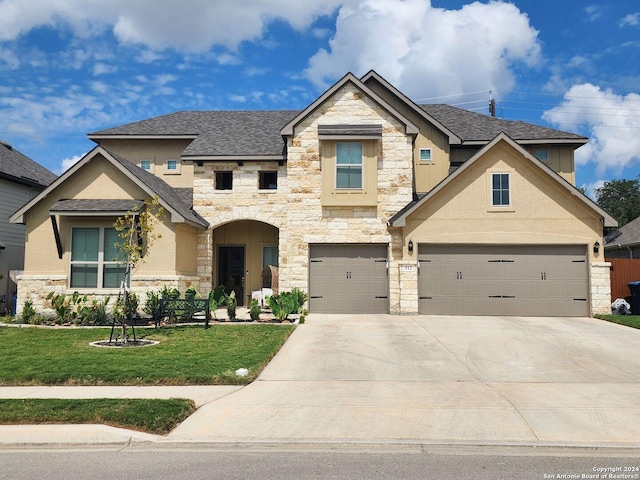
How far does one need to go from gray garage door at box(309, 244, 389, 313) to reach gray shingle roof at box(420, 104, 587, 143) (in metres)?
6.87

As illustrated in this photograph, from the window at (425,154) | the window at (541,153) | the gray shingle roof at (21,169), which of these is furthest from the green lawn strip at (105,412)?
the window at (541,153)

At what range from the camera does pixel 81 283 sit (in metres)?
17.7

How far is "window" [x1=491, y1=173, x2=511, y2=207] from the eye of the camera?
18.0 metres

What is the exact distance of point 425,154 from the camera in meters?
21.0

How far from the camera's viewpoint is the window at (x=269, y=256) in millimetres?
21281

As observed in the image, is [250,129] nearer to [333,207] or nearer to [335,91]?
[335,91]

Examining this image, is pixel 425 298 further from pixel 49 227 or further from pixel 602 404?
pixel 49 227

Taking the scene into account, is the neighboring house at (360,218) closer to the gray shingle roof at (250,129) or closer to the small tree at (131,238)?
the gray shingle roof at (250,129)

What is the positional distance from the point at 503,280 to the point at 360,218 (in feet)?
17.5

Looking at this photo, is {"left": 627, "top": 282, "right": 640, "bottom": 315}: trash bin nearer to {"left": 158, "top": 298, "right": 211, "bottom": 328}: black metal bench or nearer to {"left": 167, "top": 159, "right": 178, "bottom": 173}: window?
{"left": 158, "top": 298, "right": 211, "bottom": 328}: black metal bench

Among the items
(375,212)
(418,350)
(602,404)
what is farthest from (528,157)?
(602,404)

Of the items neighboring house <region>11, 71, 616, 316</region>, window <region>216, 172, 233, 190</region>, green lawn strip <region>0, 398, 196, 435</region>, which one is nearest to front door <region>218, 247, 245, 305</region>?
neighboring house <region>11, 71, 616, 316</region>

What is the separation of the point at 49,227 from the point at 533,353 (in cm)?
1557

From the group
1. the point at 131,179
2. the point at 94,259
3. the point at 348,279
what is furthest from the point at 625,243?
the point at 94,259
